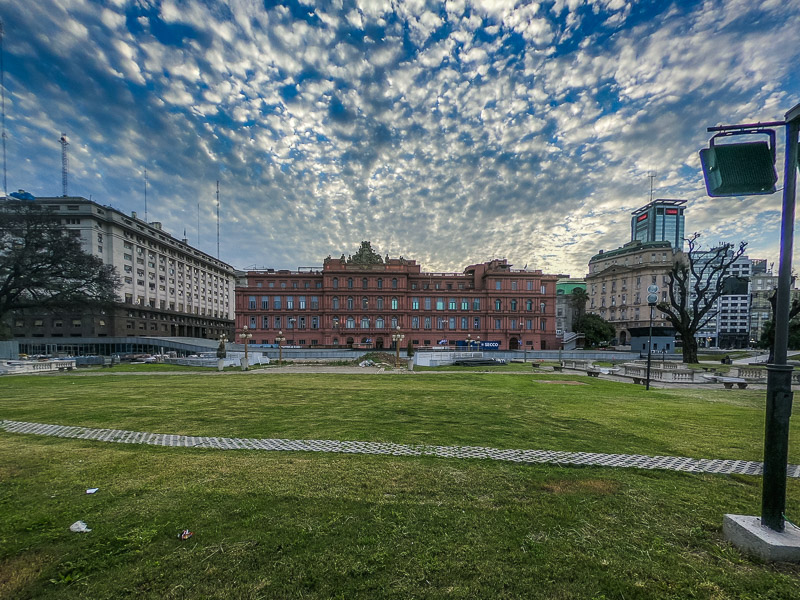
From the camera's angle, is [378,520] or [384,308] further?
[384,308]

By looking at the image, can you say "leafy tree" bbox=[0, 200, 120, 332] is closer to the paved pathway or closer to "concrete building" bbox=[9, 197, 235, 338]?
"concrete building" bbox=[9, 197, 235, 338]

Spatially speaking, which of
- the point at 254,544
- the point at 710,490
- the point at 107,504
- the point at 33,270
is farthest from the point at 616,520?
the point at 33,270

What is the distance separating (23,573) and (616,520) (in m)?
6.73

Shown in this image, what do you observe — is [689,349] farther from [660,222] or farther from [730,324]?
[660,222]

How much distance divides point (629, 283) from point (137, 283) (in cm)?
10543

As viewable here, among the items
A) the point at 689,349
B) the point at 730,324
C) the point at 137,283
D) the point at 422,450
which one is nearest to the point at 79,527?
the point at 422,450

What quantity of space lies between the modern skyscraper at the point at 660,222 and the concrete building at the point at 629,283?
44.6 metres

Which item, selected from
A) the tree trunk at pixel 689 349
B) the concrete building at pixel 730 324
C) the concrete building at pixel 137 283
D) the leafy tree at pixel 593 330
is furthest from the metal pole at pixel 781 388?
the concrete building at pixel 730 324

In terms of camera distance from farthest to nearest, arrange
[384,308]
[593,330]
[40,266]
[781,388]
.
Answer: [593,330]
[384,308]
[40,266]
[781,388]

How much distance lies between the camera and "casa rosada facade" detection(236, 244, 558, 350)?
55.0 meters

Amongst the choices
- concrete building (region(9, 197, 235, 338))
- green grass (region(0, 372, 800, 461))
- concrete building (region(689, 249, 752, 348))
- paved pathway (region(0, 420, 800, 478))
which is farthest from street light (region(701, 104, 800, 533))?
concrete building (region(689, 249, 752, 348))

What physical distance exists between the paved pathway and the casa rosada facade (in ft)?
152

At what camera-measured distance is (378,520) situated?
13.3 feet

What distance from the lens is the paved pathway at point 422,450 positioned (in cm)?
595
